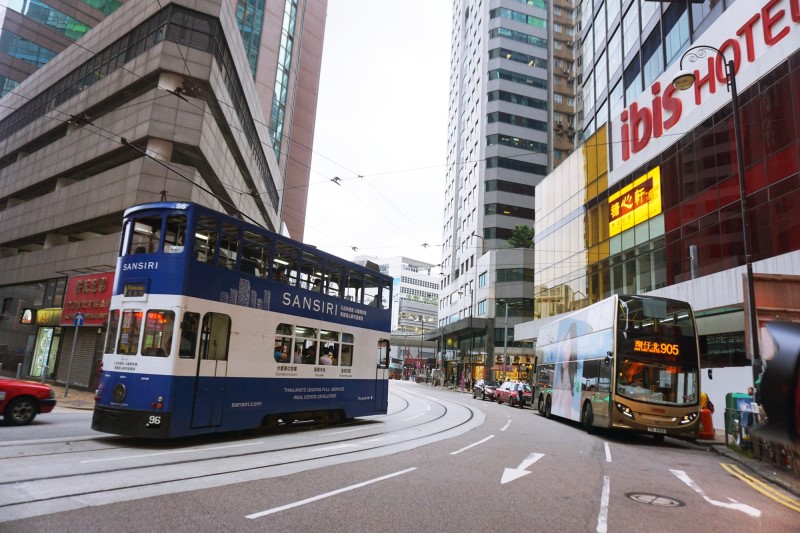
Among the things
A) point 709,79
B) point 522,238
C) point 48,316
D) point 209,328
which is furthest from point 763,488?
point 522,238

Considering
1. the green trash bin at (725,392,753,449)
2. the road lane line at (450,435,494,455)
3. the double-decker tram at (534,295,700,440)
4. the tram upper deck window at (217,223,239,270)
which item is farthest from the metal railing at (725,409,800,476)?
the tram upper deck window at (217,223,239,270)

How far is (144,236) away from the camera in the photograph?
10.7 metres

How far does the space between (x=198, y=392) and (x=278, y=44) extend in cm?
4989

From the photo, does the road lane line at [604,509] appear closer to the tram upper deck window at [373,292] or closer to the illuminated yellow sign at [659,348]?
the illuminated yellow sign at [659,348]

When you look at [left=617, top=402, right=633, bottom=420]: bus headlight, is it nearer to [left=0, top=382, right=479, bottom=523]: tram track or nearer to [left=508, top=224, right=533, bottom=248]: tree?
[left=0, top=382, right=479, bottom=523]: tram track

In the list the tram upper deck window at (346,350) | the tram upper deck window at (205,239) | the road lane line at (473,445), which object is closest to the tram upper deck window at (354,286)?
the tram upper deck window at (346,350)

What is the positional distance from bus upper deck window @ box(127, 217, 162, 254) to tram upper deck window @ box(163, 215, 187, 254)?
8.4 inches

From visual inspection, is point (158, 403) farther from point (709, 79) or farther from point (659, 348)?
point (709, 79)

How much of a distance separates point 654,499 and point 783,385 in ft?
22.8

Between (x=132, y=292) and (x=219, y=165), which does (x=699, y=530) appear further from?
(x=219, y=165)

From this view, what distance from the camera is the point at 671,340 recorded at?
47.3ft

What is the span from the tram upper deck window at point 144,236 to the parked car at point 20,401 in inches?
176

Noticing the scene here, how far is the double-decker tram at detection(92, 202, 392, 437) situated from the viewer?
994cm

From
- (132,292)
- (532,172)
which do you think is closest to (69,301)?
(132,292)
